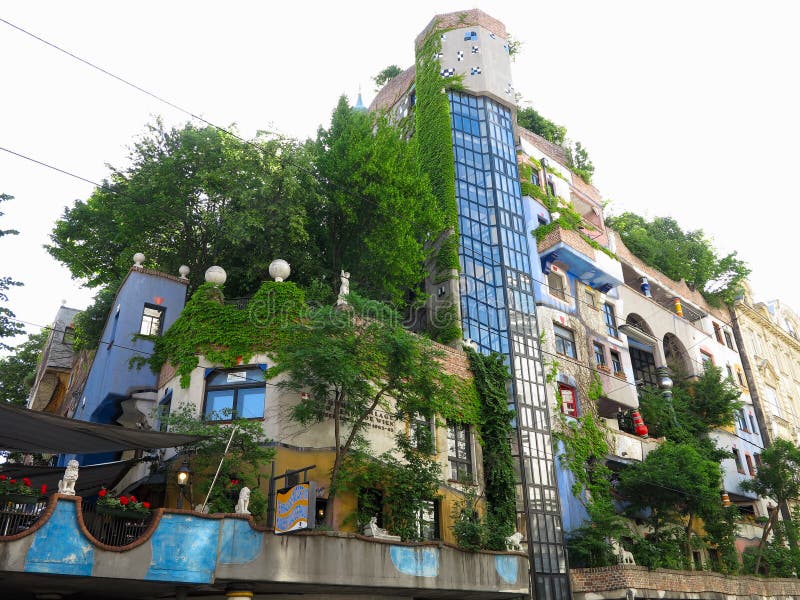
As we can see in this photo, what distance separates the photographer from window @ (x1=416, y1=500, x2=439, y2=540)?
19.6m

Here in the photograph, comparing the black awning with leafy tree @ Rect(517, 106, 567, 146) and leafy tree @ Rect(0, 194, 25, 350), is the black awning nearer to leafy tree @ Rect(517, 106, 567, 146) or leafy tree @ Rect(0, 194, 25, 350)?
leafy tree @ Rect(0, 194, 25, 350)

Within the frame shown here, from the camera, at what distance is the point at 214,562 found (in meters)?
14.2

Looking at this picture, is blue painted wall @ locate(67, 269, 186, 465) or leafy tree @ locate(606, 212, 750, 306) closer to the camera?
blue painted wall @ locate(67, 269, 186, 465)

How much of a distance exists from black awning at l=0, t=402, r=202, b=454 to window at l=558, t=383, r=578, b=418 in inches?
726

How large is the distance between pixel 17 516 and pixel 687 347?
3709 centimetres

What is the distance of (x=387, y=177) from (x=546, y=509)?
46.5 feet

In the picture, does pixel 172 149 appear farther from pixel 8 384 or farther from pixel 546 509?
pixel 8 384

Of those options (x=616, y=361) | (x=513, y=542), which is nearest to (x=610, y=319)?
(x=616, y=361)

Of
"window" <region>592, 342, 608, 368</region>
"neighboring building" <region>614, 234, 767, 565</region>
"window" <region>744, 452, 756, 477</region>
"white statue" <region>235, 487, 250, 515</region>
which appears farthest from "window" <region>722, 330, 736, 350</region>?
"white statue" <region>235, 487, 250, 515</region>

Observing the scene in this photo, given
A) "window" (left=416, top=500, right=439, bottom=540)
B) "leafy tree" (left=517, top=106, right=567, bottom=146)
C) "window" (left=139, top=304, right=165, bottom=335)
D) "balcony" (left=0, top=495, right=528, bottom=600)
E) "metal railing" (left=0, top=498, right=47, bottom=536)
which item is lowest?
"balcony" (left=0, top=495, right=528, bottom=600)

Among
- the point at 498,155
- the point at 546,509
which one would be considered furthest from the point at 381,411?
the point at 498,155

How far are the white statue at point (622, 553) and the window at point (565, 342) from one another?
8.67 m

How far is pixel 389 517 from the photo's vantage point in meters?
19.4

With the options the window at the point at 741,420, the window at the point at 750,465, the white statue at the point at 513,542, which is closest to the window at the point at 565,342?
the white statue at the point at 513,542
